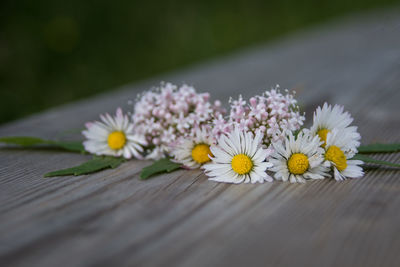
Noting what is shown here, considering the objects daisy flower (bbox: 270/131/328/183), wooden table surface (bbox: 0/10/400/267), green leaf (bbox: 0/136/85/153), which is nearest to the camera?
wooden table surface (bbox: 0/10/400/267)

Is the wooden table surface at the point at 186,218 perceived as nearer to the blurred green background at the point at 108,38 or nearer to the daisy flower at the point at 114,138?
the daisy flower at the point at 114,138

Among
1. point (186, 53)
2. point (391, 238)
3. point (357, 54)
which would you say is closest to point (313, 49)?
point (357, 54)

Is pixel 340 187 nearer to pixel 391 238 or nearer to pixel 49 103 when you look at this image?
pixel 391 238

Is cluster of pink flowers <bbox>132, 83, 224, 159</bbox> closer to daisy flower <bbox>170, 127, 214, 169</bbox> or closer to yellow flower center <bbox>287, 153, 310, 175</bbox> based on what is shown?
daisy flower <bbox>170, 127, 214, 169</bbox>

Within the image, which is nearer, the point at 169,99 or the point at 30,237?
the point at 30,237

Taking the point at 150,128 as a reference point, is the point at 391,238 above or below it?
below

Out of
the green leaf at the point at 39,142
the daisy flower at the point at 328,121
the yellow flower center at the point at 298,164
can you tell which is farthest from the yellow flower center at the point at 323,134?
the green leaf at the point at 39,142

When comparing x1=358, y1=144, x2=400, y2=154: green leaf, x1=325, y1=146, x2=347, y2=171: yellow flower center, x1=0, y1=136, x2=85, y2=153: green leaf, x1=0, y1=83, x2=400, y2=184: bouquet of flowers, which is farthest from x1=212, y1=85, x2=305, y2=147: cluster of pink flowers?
x1=0, y1=136, x2=85, y2=153: green leaf
